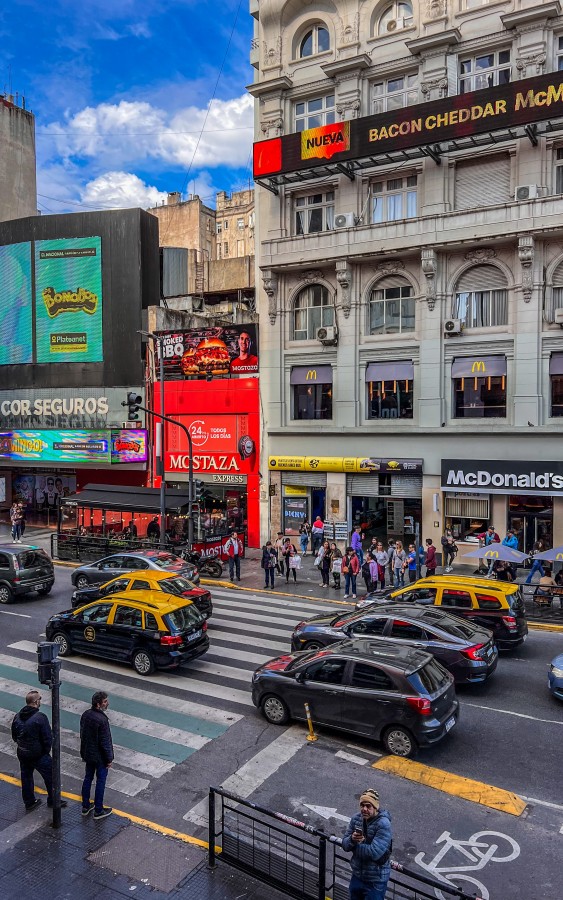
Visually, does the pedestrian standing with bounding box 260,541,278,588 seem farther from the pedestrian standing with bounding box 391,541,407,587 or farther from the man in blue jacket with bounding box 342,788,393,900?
the man in blue jacket with bounding box 342,788,393,900

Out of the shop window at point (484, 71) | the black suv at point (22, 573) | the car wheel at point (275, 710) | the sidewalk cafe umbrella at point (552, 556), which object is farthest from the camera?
the shop window at point (484, 71)

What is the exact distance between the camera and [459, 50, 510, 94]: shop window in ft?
81.7

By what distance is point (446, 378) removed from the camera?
2566 centimetres

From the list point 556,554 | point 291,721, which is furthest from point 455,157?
point 291,721

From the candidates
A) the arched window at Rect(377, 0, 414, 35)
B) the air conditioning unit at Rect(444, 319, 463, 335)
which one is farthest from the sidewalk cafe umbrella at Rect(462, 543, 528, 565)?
the arched window at Rect(377, 0, 414, 35)

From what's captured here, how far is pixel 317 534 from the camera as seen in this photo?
89.2 feet

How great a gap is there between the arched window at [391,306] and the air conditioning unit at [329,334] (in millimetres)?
1481

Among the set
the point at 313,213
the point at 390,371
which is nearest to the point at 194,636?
the point at 390,371

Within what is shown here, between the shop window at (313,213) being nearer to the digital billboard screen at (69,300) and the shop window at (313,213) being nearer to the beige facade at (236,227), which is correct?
the digital billboard screen at (69,300)

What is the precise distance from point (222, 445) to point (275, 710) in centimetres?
2010

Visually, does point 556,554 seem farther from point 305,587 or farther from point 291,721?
point 291,721

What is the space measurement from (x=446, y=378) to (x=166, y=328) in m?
15.3

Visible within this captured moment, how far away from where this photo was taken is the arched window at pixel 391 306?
2664 cm

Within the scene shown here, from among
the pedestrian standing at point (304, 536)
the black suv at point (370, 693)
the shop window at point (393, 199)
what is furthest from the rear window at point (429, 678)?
the shop window at point (393, 199)
